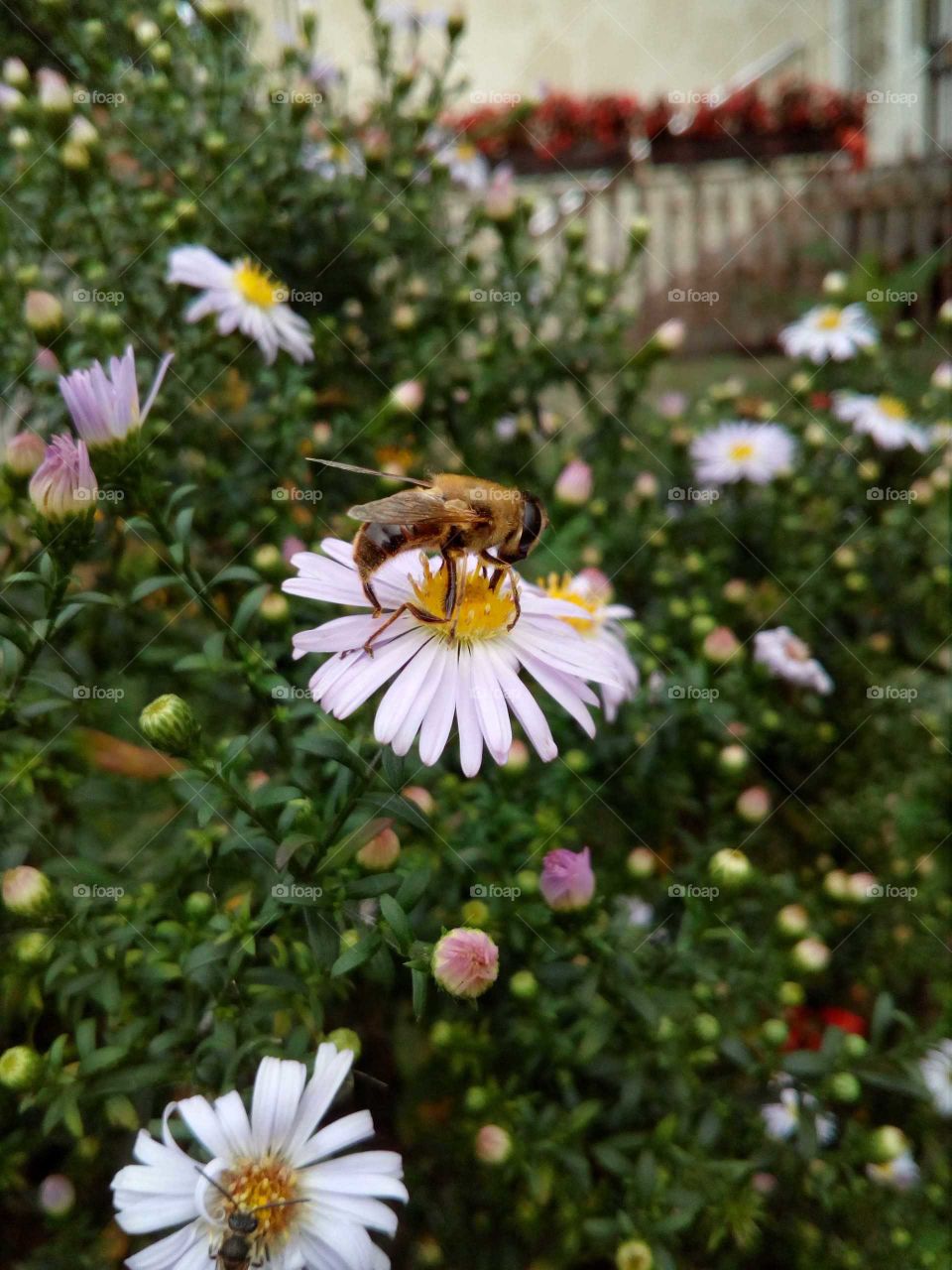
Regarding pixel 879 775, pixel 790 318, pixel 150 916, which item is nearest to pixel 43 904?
pixel 150 916

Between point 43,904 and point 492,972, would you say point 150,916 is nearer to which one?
point 43,904

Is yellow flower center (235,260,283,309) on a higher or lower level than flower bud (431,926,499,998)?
higher

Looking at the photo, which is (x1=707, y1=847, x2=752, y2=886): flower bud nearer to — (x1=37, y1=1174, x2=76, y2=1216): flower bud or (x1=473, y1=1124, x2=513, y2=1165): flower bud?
(x1=473, y1=1124, x2=513, y2=1165): flower bud

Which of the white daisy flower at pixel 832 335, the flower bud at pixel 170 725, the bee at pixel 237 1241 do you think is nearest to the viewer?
the bee at pixel 237 1241

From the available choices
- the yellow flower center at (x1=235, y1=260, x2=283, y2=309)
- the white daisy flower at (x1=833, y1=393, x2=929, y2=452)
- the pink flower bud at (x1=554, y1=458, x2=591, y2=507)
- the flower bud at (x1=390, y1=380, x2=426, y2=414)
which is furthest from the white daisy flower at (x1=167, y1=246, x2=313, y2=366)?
the white daisy flower at (x1=833, y1=393, x2=929, y2=452)

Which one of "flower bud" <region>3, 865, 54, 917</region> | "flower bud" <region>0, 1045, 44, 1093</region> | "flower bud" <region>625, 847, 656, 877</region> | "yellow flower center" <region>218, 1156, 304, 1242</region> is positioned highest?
"flower bud" <region>625, 847, 656, 877</region>

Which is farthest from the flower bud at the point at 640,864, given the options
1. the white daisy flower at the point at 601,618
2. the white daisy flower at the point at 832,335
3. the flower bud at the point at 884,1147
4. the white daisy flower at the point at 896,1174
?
the white daisy flower at the point at 832,335

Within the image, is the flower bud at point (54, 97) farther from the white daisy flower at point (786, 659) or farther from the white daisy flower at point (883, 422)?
the white daisy flower at point (883, 422)
